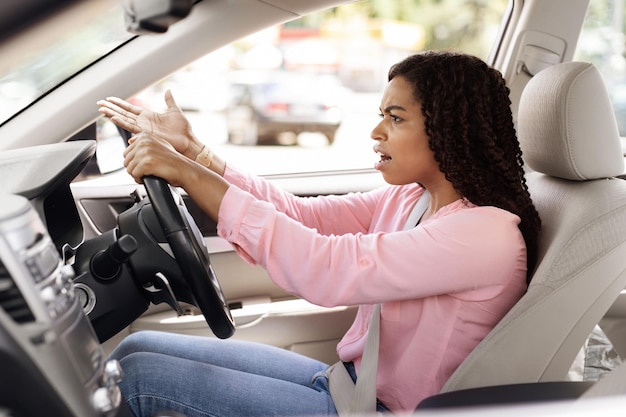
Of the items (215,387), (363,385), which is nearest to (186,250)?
(215,387)

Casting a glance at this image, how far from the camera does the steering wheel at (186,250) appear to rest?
1.35 metres

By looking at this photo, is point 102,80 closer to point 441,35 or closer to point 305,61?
point 441,35

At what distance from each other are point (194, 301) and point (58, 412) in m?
0.70

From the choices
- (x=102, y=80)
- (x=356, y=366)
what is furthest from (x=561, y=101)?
(x=102, y=80)

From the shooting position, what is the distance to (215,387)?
1527 mm

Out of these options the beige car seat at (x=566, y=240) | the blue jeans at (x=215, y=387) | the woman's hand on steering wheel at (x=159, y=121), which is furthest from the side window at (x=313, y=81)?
the blue jeans at (x=215, y=387)

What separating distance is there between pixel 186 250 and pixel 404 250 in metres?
0.40

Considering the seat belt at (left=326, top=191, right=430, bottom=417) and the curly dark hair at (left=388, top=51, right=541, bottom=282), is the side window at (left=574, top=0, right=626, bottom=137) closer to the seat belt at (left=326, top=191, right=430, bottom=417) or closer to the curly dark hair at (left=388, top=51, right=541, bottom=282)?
the curly dark hair at (left=388, top=51, right=541, bottom=282)

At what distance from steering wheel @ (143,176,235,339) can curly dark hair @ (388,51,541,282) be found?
1.70 ft

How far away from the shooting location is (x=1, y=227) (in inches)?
31.4

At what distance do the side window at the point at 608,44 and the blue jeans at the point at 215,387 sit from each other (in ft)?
4.49

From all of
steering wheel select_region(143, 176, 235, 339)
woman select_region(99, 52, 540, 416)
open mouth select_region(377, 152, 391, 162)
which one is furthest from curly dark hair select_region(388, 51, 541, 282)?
steering wheel select_region(143, 176, 235, 339)

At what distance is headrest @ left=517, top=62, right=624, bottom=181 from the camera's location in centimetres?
152

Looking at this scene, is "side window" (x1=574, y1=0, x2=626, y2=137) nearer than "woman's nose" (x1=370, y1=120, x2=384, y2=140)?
No
